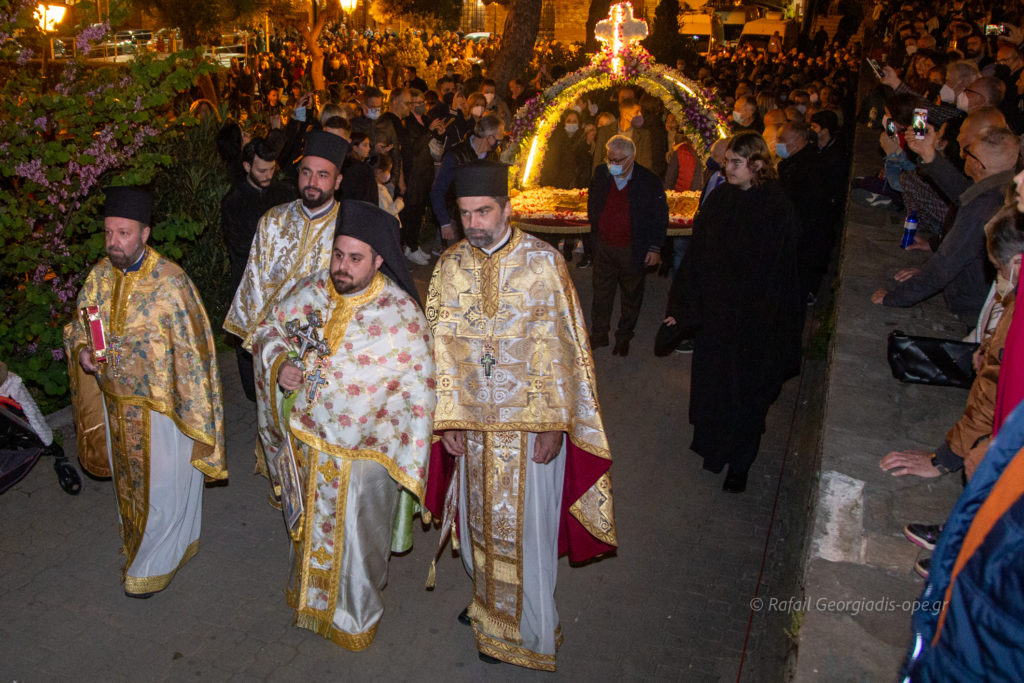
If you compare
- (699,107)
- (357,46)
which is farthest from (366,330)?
(357,46)

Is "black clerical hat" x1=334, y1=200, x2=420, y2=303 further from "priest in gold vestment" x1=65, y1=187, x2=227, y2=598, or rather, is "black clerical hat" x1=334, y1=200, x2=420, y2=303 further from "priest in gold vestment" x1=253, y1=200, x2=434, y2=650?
"priest in gold vestment" x1=65, y1=187, x2=227, y2=598

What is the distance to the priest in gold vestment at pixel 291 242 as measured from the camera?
5.81m

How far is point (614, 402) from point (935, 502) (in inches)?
137

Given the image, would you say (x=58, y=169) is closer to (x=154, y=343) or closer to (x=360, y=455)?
(x=154, y=343)

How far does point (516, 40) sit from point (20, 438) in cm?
1625

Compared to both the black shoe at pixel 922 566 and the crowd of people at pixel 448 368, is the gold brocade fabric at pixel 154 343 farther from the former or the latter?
the black shoe at pixel 922 566

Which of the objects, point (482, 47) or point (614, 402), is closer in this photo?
point (614, 402)

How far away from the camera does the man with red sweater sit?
843 cm

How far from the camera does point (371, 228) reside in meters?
4.18

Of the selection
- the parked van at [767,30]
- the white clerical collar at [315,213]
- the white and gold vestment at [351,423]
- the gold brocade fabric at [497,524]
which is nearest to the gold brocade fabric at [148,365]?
the white and gold vestment at [351,423]

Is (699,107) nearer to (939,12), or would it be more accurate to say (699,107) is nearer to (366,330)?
(366,330)

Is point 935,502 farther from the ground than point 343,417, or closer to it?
closer to it

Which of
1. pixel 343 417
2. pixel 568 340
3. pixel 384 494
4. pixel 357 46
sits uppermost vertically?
pixel 357 46

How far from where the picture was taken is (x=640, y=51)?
11555 millimetres
